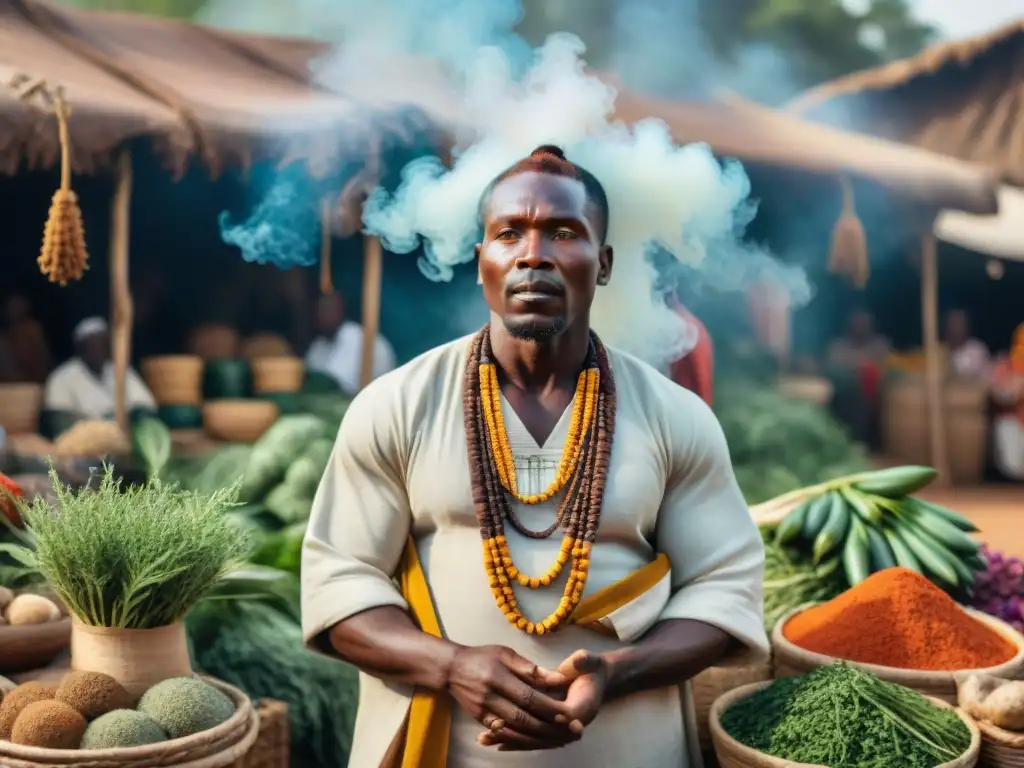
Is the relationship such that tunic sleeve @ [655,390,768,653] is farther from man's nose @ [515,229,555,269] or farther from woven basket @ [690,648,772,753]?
woven basket @ [690,648,772,753]

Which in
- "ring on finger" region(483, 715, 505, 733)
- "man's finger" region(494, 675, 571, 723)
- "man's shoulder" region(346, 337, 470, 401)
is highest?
"man's shoulder" region(346, 337, 470, 401)

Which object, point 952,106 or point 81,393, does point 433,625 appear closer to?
point 81,393

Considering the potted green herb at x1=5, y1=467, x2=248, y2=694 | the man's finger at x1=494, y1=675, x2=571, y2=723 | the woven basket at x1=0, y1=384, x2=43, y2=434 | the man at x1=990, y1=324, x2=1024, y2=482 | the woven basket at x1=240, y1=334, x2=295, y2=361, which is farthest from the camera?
the man at x1=990, y1=324, x2=1024, y2=482

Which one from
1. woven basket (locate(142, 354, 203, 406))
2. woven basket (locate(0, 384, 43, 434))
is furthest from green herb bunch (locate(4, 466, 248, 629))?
woven basket (locate(142, 354, 203, 406))

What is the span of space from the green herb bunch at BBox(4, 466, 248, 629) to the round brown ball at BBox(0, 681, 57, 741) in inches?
6.5

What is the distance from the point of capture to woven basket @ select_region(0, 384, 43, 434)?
5.67 meters

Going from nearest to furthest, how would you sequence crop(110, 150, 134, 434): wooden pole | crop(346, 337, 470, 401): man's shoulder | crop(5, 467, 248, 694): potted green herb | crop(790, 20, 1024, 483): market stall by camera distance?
1. crop(346, 337, 470, 401): man's shoulder
2. crop(5, 467, 248, 694): potted green herb
3. crop(110, 150, 134, 434): wooden pole
4. crop(790, 20, 1024, 483): market stall

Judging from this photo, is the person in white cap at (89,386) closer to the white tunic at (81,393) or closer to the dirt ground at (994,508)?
the white tunic at (81,393)

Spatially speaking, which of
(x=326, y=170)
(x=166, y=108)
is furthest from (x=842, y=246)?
(x=166, y=108)

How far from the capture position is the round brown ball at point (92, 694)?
2139 mm

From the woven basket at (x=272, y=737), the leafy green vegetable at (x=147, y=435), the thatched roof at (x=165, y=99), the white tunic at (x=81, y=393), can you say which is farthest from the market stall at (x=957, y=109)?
the woven basket at (x=272, y=737)

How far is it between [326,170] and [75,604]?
3.54 m

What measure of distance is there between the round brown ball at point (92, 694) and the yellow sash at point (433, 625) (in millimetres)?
618

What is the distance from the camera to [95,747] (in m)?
2.05
